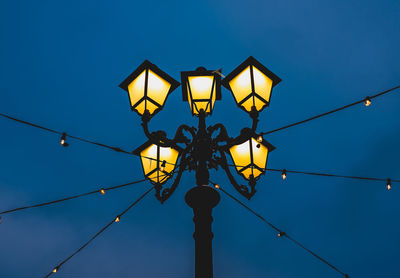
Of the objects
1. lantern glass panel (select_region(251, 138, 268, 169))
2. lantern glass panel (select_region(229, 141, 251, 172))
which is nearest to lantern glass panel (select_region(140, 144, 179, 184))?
lantern glass panel (select_region(229, 141, 251, 172))

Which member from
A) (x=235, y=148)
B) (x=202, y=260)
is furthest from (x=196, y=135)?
(x=202, y=260)

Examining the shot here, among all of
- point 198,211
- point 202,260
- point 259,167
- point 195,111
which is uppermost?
point 195,111

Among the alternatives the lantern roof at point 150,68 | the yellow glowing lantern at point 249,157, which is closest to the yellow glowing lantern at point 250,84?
the yellow glowing lantern at point 249,157

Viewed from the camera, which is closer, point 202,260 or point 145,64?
point 202,260

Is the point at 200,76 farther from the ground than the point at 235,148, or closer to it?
farther from the ground

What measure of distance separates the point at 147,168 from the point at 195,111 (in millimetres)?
1070

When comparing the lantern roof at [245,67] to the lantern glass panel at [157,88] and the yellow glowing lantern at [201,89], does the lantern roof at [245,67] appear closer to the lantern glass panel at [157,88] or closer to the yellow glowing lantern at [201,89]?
the yellow glowing lantern at [201,89]

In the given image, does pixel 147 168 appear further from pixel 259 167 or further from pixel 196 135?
pixel 259 167

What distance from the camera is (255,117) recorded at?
4457 millimetres

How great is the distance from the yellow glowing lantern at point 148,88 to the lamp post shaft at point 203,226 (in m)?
1.30

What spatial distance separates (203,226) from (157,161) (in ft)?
5.22

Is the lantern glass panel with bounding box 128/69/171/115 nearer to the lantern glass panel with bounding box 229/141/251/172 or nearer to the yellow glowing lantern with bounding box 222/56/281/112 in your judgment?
the yellow glowing lantern with bounding box 222/56/281/112

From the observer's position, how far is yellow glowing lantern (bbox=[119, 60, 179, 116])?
4657mm

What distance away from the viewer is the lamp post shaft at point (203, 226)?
3.51m
